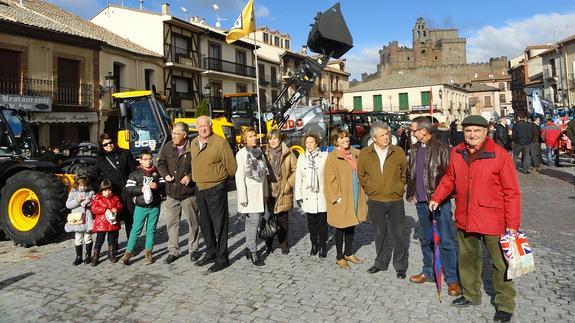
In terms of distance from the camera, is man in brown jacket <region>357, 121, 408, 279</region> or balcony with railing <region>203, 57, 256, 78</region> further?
balcony with railing <region>203, 57, 256, 78</region>

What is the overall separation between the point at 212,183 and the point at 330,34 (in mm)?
9885

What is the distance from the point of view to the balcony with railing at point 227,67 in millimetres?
31039

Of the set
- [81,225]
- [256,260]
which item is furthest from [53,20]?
[256,260]

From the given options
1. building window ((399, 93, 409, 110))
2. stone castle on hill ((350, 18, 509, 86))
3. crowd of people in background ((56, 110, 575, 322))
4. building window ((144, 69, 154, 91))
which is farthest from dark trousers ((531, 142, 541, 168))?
stone castle on hill ((350, 18, 509, 86))

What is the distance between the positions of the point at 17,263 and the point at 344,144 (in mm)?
4697

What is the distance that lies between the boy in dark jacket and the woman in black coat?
0.41m

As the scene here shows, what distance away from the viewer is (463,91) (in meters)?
70.4

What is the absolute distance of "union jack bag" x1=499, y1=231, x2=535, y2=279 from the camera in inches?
138

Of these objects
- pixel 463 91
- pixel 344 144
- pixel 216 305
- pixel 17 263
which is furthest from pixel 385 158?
pixel 463 91

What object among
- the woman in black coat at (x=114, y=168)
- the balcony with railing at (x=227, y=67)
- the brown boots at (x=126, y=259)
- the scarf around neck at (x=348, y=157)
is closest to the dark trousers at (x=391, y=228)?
the scarf around neck at (x=348, y=157)

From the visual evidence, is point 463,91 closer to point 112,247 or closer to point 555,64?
point 555,64

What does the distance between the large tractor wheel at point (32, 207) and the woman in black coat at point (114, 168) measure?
0.82 meters

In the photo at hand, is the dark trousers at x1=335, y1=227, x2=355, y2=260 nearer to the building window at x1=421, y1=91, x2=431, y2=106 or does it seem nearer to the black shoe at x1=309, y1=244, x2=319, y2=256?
the black shoe at x1=309, y1=244, x2=319, y2=256

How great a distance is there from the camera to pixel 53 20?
2103 centimetres
